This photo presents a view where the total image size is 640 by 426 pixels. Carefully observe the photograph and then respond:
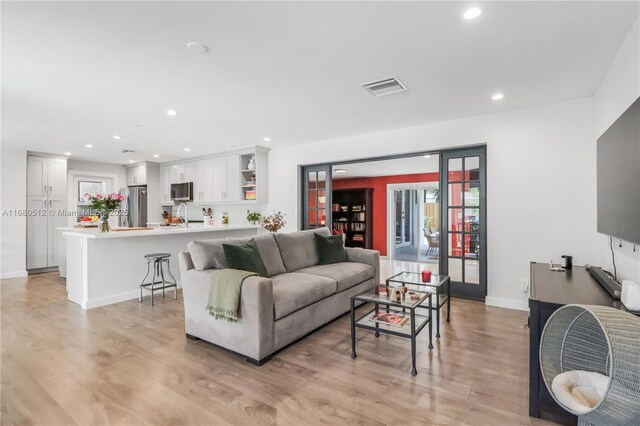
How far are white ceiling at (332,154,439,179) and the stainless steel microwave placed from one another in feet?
11.0

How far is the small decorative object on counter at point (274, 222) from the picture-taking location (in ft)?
19.0

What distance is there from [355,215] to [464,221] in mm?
4774

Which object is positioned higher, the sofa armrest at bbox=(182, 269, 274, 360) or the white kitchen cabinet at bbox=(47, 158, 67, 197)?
the white kitchen cabinet at bbox=(47, 158, 67, 197)

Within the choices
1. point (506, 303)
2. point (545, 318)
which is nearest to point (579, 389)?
point (545, 318)

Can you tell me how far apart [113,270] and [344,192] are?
6203mm

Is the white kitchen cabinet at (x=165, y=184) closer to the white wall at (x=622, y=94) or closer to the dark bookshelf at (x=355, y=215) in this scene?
the dark bookshelf at (x=355, y=215)

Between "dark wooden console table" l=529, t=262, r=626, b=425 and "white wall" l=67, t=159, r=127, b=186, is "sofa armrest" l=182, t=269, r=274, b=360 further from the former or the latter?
"white wall" l=67, t=159, r=127, b=186

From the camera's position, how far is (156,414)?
196cm

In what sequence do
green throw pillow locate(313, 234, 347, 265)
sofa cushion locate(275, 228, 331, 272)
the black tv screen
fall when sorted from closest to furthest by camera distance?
the black tv screen < sofa cushion locate(275, 228, 331, 272) < green throw pillow locate(313, 234, 347, 265)

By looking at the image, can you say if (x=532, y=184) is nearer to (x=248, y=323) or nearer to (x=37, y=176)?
(x=248, y=323)

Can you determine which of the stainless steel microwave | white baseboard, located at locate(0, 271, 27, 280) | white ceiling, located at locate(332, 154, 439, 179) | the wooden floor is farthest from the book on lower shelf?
white baseboard, located at locate(0, 271, 27, 280)

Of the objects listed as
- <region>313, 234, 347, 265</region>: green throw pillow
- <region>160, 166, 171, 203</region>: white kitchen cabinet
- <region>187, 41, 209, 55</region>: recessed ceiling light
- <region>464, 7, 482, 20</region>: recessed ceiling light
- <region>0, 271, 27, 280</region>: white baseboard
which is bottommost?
<region>0, 271, 27, 280</region>: white baseboard

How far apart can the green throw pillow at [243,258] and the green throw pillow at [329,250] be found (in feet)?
3.88

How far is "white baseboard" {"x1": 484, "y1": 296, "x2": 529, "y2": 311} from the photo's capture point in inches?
155
